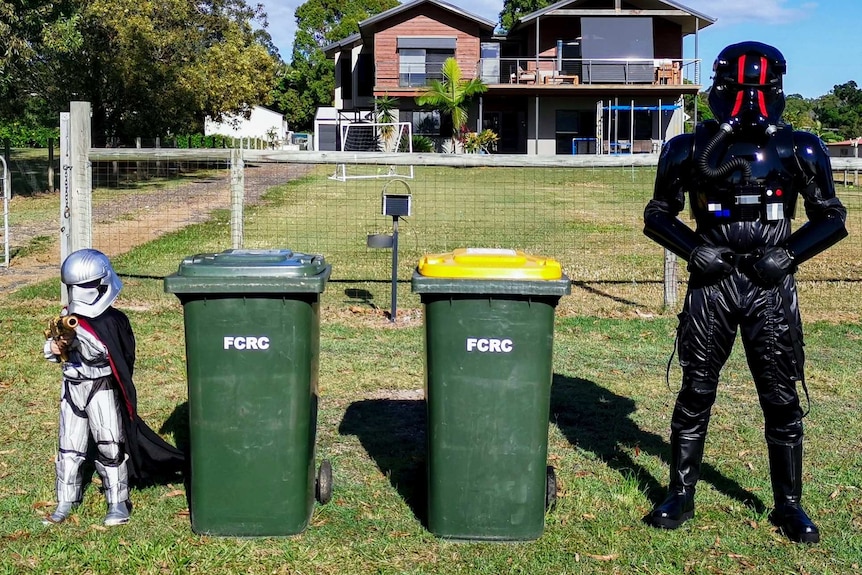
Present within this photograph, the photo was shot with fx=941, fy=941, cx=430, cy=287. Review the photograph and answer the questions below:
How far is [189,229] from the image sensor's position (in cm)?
1536

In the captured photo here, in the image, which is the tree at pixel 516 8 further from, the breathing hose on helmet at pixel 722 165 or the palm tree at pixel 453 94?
the breathing hose on helmet at pixel 722 165

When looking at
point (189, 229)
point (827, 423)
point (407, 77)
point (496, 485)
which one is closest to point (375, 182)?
point (189, 229)

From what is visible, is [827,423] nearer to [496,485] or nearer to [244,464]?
[496,485]

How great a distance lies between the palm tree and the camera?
110 feet

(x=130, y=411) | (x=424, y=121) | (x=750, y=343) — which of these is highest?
(x=424, y=121)

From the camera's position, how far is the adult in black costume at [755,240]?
4.09 meters

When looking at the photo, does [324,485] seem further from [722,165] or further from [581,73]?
[581,73]

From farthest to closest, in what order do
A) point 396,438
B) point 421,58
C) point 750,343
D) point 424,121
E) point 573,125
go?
point 421,58, point 424,121, point 573,125, point 396,438, point 750,343

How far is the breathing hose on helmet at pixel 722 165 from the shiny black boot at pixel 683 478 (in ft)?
4.02

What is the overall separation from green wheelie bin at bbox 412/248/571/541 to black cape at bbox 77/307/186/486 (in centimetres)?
133

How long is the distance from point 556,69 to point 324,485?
107 feet

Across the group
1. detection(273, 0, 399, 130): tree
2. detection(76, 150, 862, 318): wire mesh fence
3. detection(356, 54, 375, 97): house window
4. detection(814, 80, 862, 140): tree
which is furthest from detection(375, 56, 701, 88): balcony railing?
detection(273, 0, 399, 130): tree

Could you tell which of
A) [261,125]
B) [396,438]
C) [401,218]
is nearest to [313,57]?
[261,125]

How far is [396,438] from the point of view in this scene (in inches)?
219
